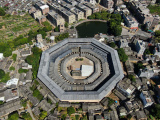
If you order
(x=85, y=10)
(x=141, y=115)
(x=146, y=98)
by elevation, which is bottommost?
(x=141, y=115)

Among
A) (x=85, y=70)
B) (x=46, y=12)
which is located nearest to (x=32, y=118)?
(x=85, y=70)

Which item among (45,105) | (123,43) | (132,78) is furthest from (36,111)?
(123,43)

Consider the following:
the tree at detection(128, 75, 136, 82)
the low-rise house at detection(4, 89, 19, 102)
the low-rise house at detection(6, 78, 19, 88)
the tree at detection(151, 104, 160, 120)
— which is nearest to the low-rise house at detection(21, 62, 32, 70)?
the low-rise house at detection(6, 78, 19, 88)

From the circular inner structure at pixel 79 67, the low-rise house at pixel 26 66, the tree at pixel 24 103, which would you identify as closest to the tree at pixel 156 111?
the circular inner structure at pixel 79 67

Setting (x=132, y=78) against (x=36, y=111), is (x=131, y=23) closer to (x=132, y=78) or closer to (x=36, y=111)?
(x=132, y=78)

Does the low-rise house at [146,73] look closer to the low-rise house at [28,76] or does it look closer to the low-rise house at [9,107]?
the low-rise house at [28,76]

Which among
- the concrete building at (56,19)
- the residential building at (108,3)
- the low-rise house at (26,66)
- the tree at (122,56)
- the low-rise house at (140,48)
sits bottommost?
the low-rise house at (26,66)

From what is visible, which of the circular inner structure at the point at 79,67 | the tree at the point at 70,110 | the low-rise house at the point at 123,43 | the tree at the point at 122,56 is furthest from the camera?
the low-rise house at the point at 123,43

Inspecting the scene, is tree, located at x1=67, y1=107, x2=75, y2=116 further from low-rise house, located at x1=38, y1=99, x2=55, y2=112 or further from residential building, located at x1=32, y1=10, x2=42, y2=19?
residential building, located at x1=32, y1=10, x2=42, y2=19
